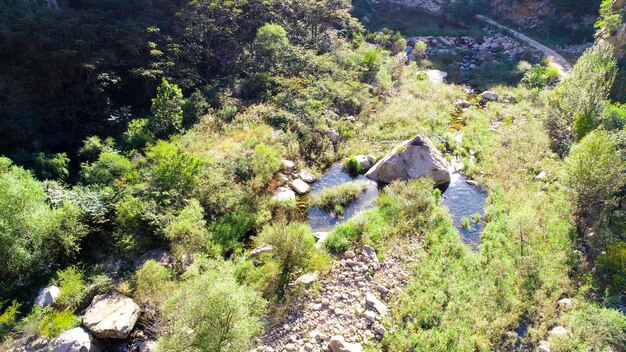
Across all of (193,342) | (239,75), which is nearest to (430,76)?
(239,75)

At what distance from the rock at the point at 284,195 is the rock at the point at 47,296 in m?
9.73

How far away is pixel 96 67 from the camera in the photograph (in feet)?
71.6

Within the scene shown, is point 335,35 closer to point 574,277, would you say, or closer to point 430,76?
point 430,76

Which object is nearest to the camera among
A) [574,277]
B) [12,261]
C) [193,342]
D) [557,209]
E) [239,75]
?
[193,342]

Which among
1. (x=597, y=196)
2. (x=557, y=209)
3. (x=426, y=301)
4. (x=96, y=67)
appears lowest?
(x=426, y=301)

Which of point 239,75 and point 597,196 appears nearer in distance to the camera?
point 597,196

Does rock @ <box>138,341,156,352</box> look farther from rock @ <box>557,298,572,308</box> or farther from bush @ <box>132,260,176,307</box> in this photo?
rock @ <box>557,298,572,308</box>

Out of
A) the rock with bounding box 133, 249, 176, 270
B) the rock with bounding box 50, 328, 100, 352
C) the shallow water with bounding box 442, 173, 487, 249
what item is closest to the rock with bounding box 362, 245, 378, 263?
the shallow water with bounding box 442, 173, 487, 249

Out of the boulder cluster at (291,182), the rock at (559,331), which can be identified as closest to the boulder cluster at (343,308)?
the rock at (559,331)

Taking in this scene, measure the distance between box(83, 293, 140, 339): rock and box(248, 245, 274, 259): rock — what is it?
4.53m

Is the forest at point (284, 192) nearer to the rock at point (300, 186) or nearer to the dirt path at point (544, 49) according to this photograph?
the rock at point (300, 186)

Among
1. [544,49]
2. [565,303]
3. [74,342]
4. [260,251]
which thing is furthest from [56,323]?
[544,49]

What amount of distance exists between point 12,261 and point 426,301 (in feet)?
48.4

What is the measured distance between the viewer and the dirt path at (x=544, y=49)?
34344 millimetres
